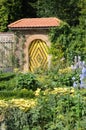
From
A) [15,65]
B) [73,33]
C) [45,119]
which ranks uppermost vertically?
[45,119]

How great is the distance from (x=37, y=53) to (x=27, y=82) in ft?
25.0

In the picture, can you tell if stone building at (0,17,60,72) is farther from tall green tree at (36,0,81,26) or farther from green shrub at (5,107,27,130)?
green shrub at (5,107,27,130)

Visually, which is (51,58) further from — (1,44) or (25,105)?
(25,105)

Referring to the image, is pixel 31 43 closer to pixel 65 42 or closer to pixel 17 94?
pixel 65 42

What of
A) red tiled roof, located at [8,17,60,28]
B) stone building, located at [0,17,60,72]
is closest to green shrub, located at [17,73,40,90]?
stone building, located at [0,17,60,72]

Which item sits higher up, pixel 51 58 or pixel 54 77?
pixel 54 77

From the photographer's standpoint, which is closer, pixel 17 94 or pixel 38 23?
pixel 17 94

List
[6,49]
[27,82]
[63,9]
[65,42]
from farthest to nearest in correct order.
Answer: [63,9] < [6,49] < [65,42] < [27,82]

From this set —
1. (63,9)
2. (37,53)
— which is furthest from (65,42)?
(63,9)

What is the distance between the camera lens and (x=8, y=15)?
1101 inches

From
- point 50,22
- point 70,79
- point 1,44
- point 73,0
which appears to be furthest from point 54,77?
point 73,0

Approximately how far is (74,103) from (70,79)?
6492mm

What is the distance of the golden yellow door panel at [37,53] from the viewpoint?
2236 centimetres

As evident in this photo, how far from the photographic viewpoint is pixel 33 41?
74.2 feet
